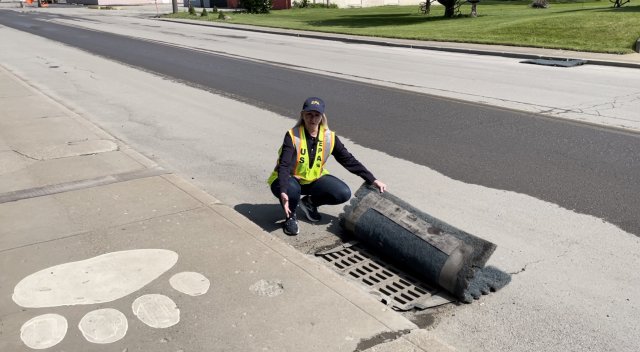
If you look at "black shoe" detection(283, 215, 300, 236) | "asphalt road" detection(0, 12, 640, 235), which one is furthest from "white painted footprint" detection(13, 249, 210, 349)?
"asphalt road" detection(0, 12, 640, 235)

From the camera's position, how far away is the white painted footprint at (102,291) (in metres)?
3.40

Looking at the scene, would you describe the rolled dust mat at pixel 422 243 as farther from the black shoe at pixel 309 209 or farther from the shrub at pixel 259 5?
the shrub at pixel 259 5

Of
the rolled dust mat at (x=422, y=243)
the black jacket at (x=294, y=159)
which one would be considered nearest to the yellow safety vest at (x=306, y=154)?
the black jacket at (x=294, y=159)

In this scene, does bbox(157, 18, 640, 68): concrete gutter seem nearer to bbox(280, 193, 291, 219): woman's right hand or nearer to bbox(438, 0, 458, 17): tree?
bbox(438, 0, 458, 17): tree

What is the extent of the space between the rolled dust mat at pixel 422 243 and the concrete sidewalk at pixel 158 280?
0.64 m

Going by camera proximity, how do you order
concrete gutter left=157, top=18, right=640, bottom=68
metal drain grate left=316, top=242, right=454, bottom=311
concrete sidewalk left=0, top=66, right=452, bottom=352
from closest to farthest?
concrete sidewalk left=0, top=66, right=452, bottom=352 → metal drain grate left=316, top=242, right=454, bottom=311 → concrete gutter left=157, top=18, right=640, bottom=68

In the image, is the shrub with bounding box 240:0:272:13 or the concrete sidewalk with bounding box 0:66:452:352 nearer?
the concrete sidewalk with bounding box 0:66:452:352

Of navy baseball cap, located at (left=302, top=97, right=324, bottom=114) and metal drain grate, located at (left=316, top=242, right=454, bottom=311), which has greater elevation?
navy baseball cap, located at (left=302, top=97, right=324, bottom=114)

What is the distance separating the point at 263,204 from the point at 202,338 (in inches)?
106

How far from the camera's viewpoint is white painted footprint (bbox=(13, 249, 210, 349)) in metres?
3.40

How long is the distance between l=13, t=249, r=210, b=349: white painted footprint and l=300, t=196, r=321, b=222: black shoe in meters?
1.50

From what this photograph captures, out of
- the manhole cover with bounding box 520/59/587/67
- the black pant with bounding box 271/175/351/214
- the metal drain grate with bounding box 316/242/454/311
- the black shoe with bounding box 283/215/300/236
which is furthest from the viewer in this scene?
the manhole cover with bounding box 520/59/587/67

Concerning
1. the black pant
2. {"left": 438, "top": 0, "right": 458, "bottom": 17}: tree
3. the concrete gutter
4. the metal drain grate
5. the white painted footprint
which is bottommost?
the metal drain grate

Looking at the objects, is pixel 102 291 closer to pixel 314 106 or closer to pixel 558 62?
pixel 314 106
